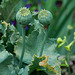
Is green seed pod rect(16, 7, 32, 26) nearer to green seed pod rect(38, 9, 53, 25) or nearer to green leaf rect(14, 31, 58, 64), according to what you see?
green seed pod rect(38, 9, 53, 25)

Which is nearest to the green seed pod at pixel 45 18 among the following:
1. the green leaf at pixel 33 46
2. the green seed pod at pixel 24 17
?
the green seed pod at pixel 24 17

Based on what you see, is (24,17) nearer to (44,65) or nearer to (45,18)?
(45,18)

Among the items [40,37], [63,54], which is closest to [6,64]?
[40,37]

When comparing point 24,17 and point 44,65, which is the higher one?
point 24,17

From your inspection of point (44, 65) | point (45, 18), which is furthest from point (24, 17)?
point (44, 65)

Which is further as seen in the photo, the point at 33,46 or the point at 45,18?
the point at 33,46

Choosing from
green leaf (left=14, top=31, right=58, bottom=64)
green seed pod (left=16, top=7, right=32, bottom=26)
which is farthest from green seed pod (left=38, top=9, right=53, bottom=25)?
green leaf (left=14, top=31, right=58, bottom=64)

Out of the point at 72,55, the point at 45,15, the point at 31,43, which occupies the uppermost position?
the point at 45,15

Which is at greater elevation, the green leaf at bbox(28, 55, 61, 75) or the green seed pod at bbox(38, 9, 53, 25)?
the green seed pod at bbox(38, 9, 53, 25)

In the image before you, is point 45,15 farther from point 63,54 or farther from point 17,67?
point 63,54

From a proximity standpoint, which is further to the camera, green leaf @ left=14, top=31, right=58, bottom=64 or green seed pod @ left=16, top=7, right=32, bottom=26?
green leaf @ left=14, top=31, right=58, bottom=64

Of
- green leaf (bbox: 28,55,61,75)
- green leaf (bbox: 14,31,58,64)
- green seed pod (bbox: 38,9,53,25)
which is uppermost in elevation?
green seed pod (bbox: 38,9,53,25)
